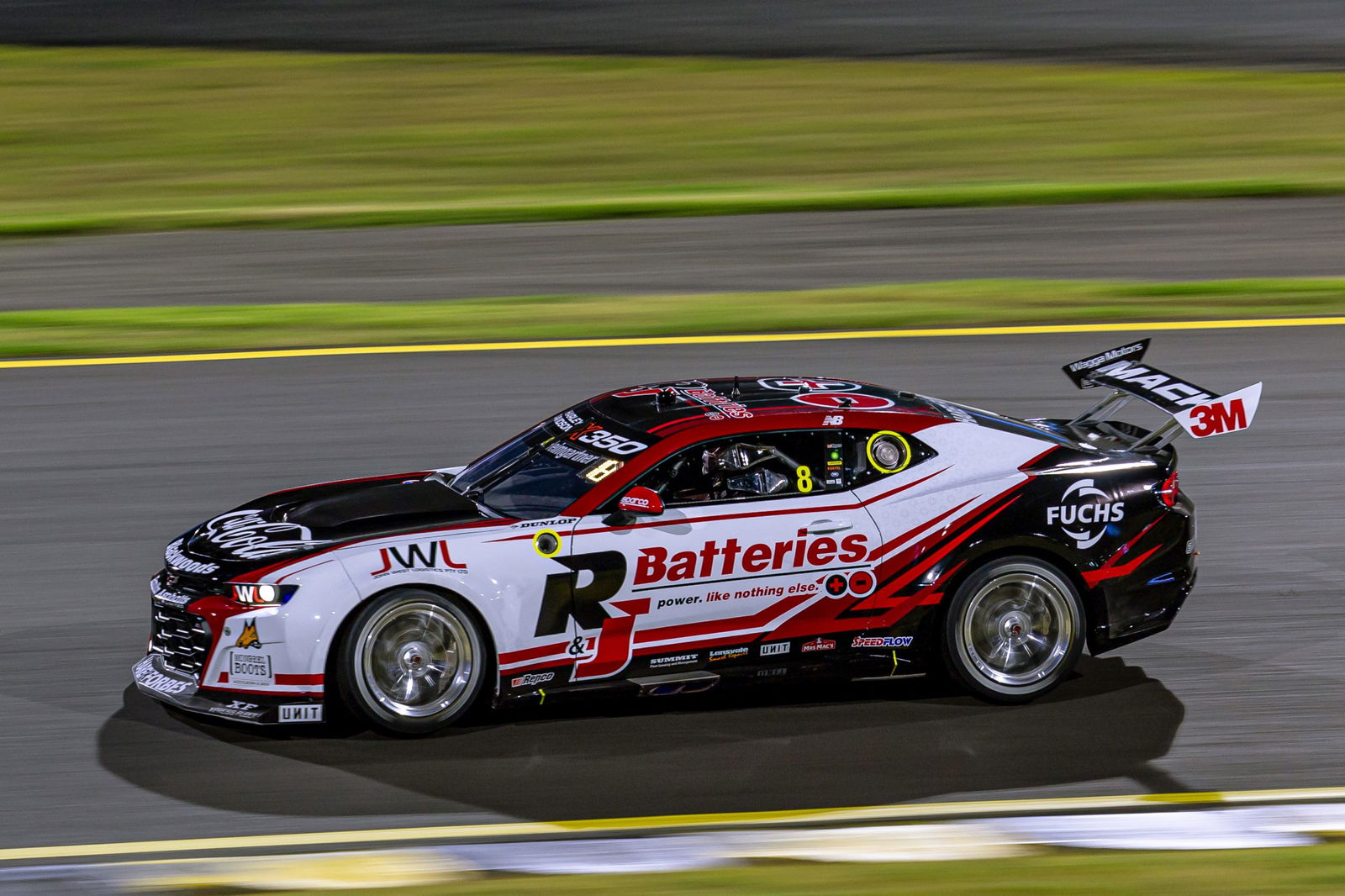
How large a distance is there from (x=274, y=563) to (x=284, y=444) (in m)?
4.51

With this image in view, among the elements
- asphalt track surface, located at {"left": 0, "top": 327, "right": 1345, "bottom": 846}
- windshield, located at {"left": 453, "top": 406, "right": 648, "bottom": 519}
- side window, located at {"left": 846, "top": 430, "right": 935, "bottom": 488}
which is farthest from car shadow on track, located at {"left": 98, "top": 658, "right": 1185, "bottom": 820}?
side window, located at {"left": 846, "top": 430, "right": 935, "bottom": 488}

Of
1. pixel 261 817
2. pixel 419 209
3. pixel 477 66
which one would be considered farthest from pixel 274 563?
pixel 477 66

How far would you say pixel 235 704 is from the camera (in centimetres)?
644

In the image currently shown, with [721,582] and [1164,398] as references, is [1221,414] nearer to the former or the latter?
[1164,398]

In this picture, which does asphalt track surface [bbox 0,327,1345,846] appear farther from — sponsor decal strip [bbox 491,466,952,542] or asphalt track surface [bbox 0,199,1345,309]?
asphalt track surface [bbox 0,199,1345,309]

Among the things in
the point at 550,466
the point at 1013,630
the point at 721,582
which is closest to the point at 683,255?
the point at 550,466

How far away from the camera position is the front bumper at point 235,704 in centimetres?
640

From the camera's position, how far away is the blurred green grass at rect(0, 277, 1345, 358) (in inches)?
522

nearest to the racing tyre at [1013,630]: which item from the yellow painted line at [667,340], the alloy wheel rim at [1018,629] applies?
the alloy wheel rim at [1018,629]

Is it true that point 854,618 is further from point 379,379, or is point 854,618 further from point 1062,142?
point 1062,142

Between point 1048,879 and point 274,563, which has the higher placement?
point 274,563

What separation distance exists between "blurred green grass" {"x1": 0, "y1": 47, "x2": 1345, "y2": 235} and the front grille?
1081cm

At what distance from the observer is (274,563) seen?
6.48m

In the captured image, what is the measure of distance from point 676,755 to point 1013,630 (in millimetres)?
1589
